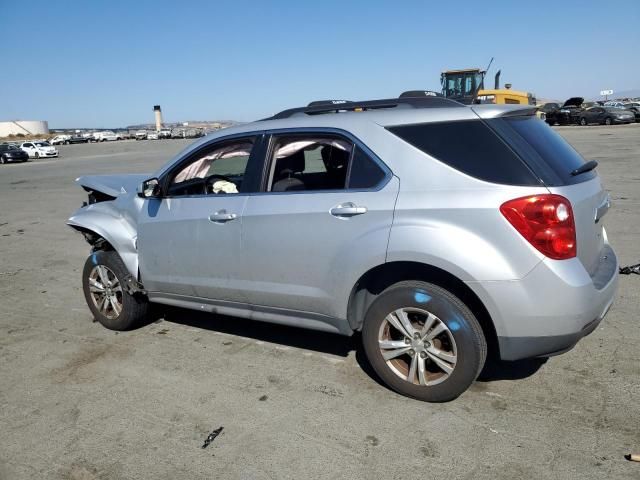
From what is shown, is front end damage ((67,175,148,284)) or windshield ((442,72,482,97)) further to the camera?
windshield ((442,72,482,97))

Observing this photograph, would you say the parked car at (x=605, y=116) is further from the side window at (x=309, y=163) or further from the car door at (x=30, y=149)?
the car door at (x=30, y=149)

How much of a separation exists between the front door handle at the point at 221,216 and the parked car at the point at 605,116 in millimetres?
38141

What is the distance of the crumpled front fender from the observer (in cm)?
445

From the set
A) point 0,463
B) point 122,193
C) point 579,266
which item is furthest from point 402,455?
point 122,193

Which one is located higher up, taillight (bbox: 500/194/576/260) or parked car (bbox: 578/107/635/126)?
parked car (bbox: 578/107/635/126)

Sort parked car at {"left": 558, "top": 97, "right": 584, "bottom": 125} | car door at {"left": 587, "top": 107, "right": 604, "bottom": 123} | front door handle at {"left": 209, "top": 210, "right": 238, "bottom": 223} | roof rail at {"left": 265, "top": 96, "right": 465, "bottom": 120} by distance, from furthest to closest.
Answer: parked car at {"left": 558, "top": 97, "right": 584, "bottom": 125} → car door at {"left": 587, "top": 107, "right": 604, "bottom": 123} → front door handle at {"left": 209, "top": 210, "right": 238, "bottom": 223} → roof rail at {"left": 265, "top": 96, "right": 465, "bottom": 120}

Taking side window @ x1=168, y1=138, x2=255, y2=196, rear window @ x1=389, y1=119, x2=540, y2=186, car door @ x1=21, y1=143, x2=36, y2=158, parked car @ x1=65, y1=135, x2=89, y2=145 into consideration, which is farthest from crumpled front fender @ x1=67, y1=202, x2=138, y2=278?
parked car @ x1=65, y1=135, x2=89, y2=145

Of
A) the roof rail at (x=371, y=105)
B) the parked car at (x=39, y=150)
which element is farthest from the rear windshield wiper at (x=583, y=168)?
the parked car at (x=39, y=150)

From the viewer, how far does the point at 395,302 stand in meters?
3.14

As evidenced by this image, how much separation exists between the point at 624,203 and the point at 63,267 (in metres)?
9.13

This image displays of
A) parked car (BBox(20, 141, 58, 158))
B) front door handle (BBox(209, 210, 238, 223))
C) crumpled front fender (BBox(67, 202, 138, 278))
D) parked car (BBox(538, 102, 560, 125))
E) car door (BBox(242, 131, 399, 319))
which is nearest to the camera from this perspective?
car door (BBox(242, 131, 399, 319))

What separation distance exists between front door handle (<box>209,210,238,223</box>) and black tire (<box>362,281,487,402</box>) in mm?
1225

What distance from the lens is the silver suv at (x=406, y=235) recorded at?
2809 millimetres

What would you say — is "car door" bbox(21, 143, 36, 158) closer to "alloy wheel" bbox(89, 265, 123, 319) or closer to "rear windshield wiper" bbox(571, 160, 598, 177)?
"alloy wheel" bbox(89, 265, 123, 319)
